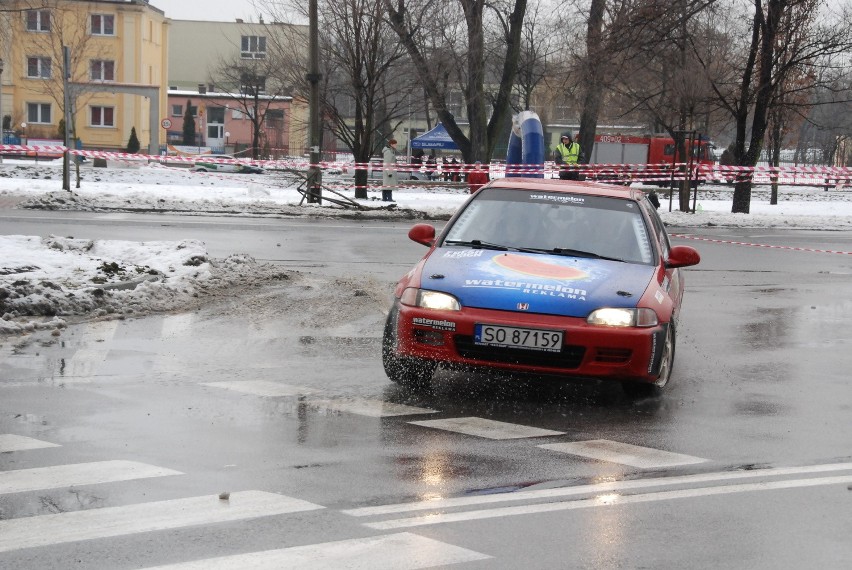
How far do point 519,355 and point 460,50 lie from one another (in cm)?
3372

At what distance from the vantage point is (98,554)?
183 inches

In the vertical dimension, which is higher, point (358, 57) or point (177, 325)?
point (358, 57)

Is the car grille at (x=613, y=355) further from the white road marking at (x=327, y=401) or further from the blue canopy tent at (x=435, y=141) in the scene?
the blue canopy tent at (x=435, y=141)

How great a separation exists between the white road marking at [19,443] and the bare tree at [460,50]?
26.7 m

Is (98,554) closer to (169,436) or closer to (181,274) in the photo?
(169,436)

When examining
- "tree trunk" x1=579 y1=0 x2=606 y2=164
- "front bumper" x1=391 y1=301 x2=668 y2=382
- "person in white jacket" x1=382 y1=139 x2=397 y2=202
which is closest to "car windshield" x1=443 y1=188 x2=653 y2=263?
"front bumper" x1=391 y1=301 x2=668 y2=382

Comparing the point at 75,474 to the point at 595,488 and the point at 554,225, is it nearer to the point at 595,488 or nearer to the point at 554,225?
the point at 595,488

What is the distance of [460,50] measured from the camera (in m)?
40.5

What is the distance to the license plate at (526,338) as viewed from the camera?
25.2 feet

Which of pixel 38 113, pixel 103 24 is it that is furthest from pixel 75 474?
pixel 103 24

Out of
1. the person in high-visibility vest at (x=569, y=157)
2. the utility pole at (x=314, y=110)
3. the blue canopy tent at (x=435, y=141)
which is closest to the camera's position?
the utility pole at (x=314, y=110)

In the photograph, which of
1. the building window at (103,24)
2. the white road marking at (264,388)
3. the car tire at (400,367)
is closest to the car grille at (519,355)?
the car tire at (400,367)

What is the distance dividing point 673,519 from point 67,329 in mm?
6620

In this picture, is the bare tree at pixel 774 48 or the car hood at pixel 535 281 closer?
the car hood at pixel 535 281
